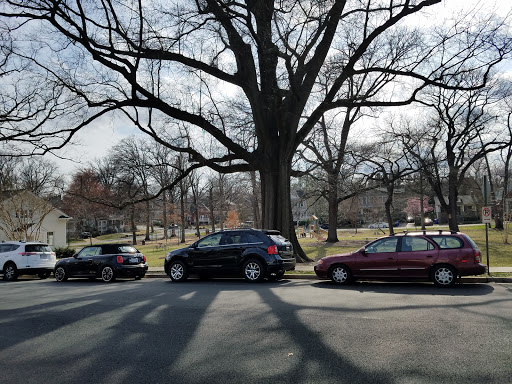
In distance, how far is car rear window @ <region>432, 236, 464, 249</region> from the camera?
11.6 meters

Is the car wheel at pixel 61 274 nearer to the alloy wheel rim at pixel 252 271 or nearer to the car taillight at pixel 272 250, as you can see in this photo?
the alloy wheel rim at pixel 252 271

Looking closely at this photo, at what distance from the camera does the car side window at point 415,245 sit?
39.0 feet

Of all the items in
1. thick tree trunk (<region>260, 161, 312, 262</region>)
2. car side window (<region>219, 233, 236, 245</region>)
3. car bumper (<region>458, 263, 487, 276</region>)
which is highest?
thick tree trunk (<region>260, 161, 312, 262</region>)

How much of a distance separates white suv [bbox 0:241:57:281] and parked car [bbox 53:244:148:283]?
2503 millimetres

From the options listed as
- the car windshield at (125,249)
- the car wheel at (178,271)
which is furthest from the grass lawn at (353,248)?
the car wheel at (178,271)

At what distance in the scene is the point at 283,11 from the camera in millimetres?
15781

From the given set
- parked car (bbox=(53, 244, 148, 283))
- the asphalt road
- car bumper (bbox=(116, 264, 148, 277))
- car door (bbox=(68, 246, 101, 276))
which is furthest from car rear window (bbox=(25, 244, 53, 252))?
the asphalt road

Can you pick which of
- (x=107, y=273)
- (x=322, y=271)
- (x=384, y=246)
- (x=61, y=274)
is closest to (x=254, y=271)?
(x=322, y=271)

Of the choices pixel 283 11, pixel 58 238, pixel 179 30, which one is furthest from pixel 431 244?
pixel 58 238

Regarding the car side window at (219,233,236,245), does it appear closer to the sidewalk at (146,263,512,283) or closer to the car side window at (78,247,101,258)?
the sidewalk at (146,263,512,283)

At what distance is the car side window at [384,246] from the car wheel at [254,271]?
3260mm

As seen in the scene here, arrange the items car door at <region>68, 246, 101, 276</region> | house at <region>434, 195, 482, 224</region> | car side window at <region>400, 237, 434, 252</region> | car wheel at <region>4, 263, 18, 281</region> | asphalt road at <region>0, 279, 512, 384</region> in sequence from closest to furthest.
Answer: asphalt road at <region>0, 279, 512, 384</region> → car side window at <region>400, 237, 434, 252</region> → car door at <region>68, 246, 101, 276</region> → car wheel at <region>4, 263, 18, 281</region> → house at <region>434, 195, 482, 224</region>

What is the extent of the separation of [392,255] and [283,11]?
31.1ft

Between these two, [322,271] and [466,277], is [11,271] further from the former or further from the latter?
[466,277]
